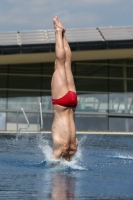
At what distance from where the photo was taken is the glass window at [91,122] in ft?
95.4

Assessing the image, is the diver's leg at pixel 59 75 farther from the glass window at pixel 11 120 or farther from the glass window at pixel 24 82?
the glass window at pixel 24 82

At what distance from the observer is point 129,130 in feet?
95.1

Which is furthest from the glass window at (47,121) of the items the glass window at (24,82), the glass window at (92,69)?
the glass window at (92,69)

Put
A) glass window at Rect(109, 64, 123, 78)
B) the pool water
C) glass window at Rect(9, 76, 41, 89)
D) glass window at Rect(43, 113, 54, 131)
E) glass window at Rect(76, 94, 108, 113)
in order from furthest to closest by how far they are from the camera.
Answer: glass window at Rect(109, 64, 123, 78)
glass window at Rect(9, 76, 41, 89)
glass window at Rect(76, 94, 108, 113)
glass window at Rect(43, 113, 54, 131)
the pool water

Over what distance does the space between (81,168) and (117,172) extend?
1.57 ft

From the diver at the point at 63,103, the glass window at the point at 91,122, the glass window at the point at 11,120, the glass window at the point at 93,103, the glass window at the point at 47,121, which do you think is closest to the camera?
the diver at the point at 63,103

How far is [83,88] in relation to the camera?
2983 cm

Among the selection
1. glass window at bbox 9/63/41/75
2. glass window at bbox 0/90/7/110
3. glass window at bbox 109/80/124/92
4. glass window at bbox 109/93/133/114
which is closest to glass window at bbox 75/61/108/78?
glass window at bbox 109/80/124/92

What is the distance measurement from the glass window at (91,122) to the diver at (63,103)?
21.7m

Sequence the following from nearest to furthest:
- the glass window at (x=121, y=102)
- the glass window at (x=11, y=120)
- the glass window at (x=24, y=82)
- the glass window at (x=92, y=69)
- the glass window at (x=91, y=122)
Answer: the glass window at (x=11, y=120)
the glass window at (x=91, y=122)
the glass window at (x=121, y=102)
the glass window at (x=24, y=82)
the glass window at (x=92, y=69)

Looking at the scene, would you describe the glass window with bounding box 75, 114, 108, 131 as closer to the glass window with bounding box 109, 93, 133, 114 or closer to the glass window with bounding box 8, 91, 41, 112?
the glass window with bounding box 109, 93, 133, 114

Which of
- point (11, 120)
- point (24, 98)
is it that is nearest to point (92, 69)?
point (24, 98)

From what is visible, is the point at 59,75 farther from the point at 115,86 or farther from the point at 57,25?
the point at 115,86

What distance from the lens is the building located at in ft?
93.4
